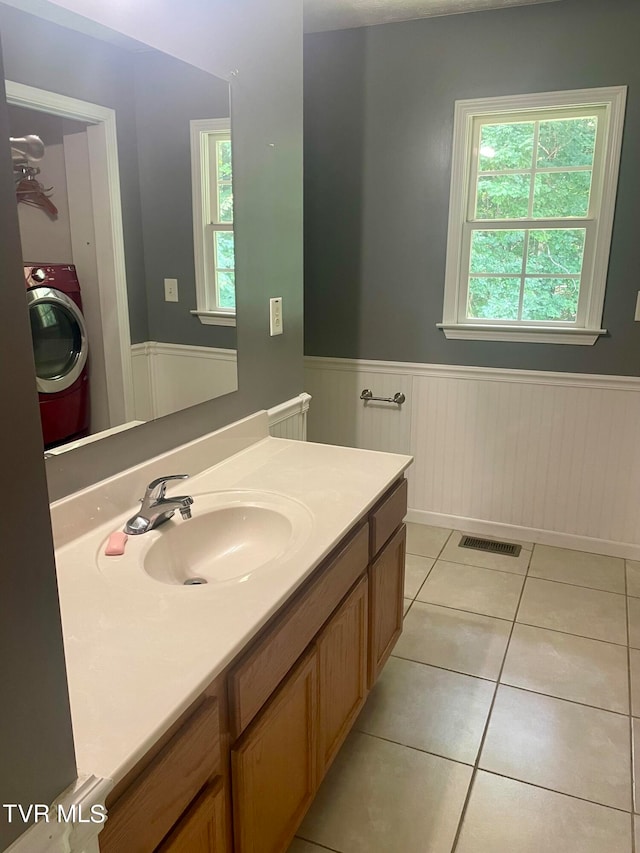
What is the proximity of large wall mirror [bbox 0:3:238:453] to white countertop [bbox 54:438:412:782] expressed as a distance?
0.32 m

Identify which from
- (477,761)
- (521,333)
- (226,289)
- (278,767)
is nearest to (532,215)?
(521,333)

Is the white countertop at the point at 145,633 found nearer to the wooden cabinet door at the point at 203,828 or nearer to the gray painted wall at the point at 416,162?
the wooden cabinet door at the point at 203,828

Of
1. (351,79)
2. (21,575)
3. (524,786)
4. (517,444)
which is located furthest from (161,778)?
(351,79)

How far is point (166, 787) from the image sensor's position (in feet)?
3.08

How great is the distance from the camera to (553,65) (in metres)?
2.80

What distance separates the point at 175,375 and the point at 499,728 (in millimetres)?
1544

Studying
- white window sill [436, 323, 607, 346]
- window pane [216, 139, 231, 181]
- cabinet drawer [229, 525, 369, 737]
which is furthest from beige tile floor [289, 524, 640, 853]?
window pane [216, 139, 231, 181]

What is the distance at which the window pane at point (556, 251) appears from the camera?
118 inches

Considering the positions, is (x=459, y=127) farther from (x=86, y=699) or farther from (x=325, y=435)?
Result: (x=86, y=699)

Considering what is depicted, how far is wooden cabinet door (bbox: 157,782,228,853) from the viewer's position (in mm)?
979

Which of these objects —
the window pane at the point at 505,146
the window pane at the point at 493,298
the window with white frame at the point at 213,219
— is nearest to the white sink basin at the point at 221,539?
the window with white frame at the point at 213,219

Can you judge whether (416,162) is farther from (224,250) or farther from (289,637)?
(289,637)

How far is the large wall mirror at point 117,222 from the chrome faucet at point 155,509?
0.65ft

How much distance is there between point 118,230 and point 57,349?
355 mm
